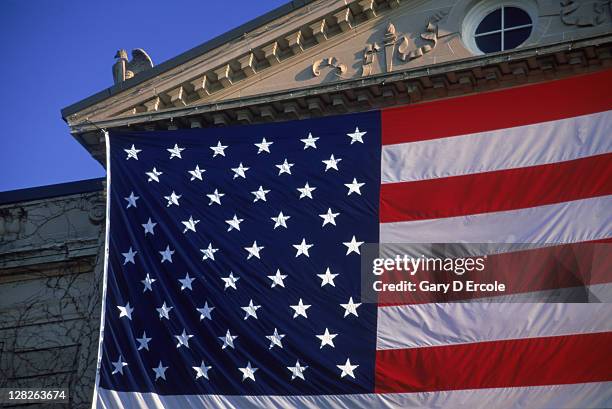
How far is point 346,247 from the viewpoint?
23.6 metres

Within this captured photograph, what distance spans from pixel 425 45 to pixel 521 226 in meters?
4.54

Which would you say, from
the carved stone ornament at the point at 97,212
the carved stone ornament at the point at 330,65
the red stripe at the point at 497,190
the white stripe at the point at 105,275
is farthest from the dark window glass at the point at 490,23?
the carved stone ornament at the point at 97,212

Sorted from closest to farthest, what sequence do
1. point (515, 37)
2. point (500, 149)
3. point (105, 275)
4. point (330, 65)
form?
1. point (500, 149)
2. point (105, 275)
3. point (515, 37)
4. point (330, 65)

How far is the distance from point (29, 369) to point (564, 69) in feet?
38.0

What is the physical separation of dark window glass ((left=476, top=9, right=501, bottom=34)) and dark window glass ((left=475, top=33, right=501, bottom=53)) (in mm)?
130

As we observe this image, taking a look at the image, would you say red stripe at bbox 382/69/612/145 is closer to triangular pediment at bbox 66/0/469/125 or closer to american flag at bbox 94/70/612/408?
american flag at bbox 94/70/612/408

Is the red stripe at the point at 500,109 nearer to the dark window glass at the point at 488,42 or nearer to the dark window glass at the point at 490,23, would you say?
the dark window glass at the point at 488,42

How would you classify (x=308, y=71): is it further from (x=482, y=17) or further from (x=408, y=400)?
(x=408, y=400)

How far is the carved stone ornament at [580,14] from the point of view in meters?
24.6

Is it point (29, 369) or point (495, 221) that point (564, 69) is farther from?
point (29, 369)

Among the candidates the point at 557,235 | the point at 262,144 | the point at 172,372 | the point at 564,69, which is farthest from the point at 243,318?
the point at 564,69

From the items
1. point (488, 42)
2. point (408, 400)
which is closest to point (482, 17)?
point (488, 42)

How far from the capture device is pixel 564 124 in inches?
918

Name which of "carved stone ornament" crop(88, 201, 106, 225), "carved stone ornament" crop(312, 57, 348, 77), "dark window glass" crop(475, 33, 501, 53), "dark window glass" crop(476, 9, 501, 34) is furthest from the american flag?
"carved stone ornament" crop(88, 201, 106, 225)
